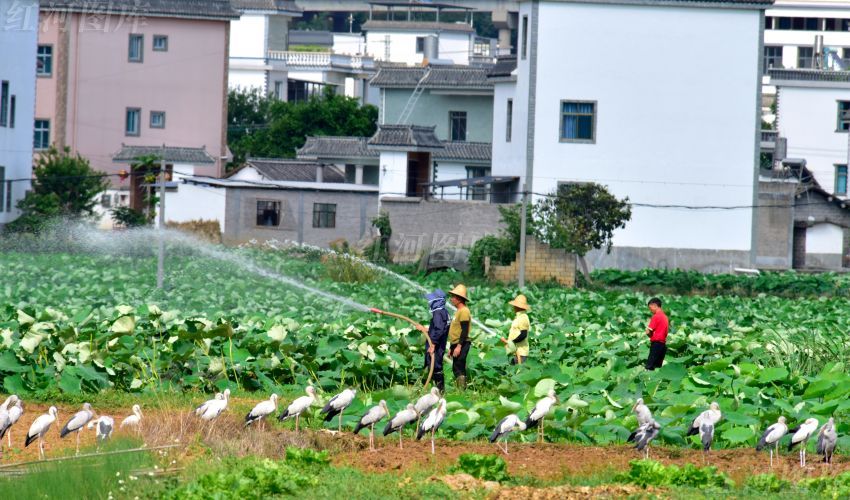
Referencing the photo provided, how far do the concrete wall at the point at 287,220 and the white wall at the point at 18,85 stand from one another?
7313mm

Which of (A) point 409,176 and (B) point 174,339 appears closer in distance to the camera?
(B) point 174,339

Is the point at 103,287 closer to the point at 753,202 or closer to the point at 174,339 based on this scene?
the point at 174,339

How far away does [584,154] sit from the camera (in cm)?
4300

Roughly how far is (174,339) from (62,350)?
4.56 feet

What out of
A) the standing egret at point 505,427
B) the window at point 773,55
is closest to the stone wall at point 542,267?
the standing egret at point 505,427

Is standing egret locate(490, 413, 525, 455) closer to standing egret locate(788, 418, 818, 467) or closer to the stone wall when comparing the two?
standing egret locate(788, 418, 818, 467)

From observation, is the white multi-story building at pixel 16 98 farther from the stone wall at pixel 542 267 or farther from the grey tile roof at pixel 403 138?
the stone wall at pixel 542 267

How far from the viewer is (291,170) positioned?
55906 millimetres

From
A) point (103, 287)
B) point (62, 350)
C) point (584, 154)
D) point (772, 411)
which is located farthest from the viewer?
point (584, 154)

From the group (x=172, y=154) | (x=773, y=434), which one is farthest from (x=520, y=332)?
(x=172, y=154)

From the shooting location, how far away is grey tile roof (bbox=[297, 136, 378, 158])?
55750 mm

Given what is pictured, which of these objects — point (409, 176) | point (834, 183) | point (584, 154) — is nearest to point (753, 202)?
point (584, 154)

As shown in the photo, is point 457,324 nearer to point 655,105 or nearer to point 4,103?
point 655,105

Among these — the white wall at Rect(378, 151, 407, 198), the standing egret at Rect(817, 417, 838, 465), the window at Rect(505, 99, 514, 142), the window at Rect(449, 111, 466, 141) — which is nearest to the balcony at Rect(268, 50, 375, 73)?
the window at Rect(449, 111, 466, 141)
